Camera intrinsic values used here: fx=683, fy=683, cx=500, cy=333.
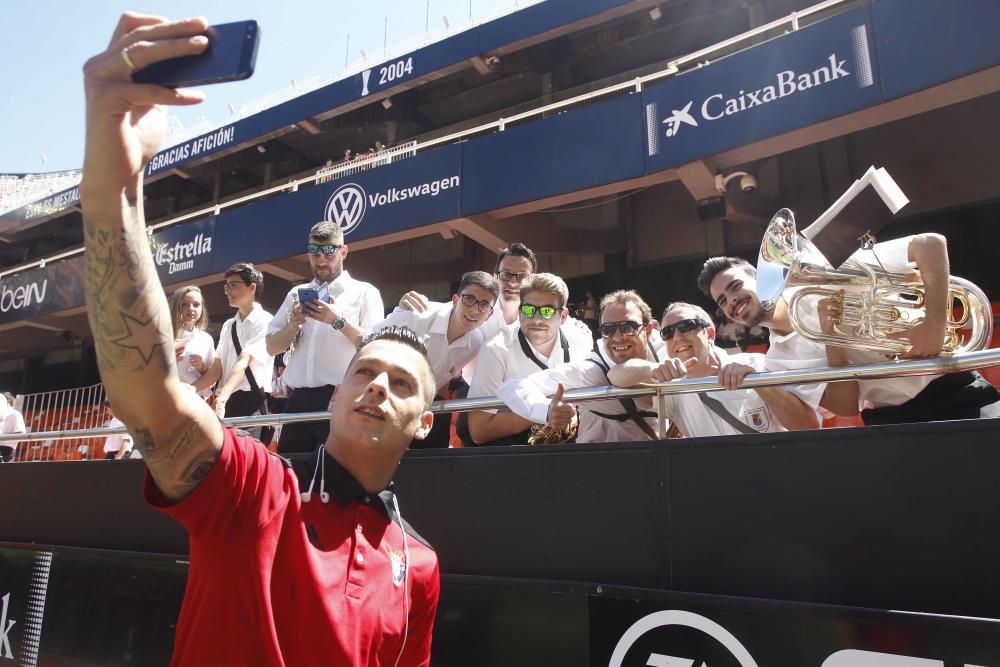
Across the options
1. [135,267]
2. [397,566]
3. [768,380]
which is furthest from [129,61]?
[768,380]

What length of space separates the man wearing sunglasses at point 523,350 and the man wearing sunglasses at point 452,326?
187 mm

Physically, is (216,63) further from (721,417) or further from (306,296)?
(306,296)

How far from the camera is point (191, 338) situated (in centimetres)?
540

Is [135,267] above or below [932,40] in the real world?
below

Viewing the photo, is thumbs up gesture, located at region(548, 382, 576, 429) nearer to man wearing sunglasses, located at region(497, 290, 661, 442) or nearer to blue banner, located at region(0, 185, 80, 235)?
man wearing sunglasses, located at region(497, 290, 661, 442)

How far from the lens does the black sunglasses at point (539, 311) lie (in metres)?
4.00

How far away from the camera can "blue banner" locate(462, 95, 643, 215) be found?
9195 millimetres

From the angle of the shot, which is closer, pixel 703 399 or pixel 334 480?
pixel 334 480

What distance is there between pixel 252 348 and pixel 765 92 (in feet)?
21.2

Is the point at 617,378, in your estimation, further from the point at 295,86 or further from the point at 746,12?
the point at 295,86

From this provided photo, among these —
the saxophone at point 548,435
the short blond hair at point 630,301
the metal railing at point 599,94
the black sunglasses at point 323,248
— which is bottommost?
the saxophone at point 548,435

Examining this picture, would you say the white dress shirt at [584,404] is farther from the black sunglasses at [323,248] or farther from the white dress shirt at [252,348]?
the white dress shirt at [252,348]

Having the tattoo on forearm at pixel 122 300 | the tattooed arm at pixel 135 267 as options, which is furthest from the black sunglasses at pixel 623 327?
the tattoo on forearm at pixel 122 300

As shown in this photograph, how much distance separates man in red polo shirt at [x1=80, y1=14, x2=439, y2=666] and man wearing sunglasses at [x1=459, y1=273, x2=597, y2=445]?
1.72 metres
